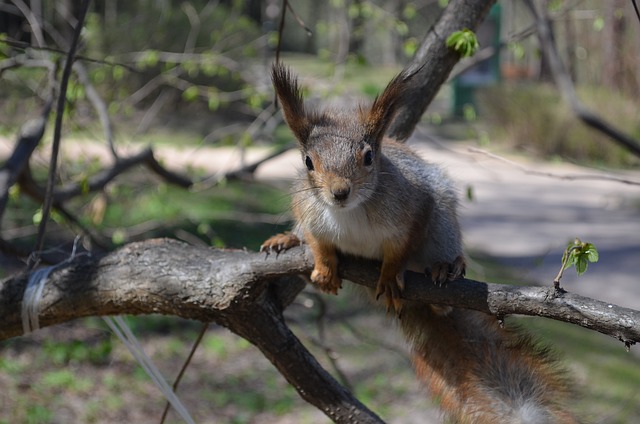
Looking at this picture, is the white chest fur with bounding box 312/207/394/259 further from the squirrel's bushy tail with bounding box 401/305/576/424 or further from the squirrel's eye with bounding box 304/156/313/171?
the squirrel's bushy tail with bounding box 401/305/576/424

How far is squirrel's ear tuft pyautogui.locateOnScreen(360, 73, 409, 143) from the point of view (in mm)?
1784

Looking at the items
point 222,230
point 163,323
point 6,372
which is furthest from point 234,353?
point 222,230

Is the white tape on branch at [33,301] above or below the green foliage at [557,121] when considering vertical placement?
above

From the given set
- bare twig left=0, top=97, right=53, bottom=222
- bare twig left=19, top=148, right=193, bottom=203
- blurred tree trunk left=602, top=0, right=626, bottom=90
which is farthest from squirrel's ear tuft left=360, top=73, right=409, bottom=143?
blurred tree trunk left=602, top=0, right=626, bottom=90

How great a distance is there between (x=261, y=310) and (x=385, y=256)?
1.08 feet

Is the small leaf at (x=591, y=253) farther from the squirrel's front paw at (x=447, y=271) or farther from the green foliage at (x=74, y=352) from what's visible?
the green foliage at (x=74, y=352)

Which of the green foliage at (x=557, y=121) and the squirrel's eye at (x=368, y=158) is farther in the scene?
the green foliage at (x=557, y=121)

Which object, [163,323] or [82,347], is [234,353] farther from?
[82,347]

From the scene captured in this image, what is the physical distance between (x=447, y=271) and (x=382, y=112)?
1.38 feet

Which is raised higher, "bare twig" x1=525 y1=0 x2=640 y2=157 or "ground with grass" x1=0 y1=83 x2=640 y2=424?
"bare twig" x1=525 y1=0 x2=640 y2=157

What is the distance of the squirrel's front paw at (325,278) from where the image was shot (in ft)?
5.87

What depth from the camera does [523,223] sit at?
289 inches

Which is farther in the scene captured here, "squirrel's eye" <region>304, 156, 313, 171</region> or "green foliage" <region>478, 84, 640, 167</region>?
"green foliage" <region>478, 84, 640, 167</region>

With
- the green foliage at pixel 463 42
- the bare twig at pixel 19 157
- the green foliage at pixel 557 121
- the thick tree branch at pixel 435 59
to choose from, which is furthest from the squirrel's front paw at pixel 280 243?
the green foliage at pixel 557 121
